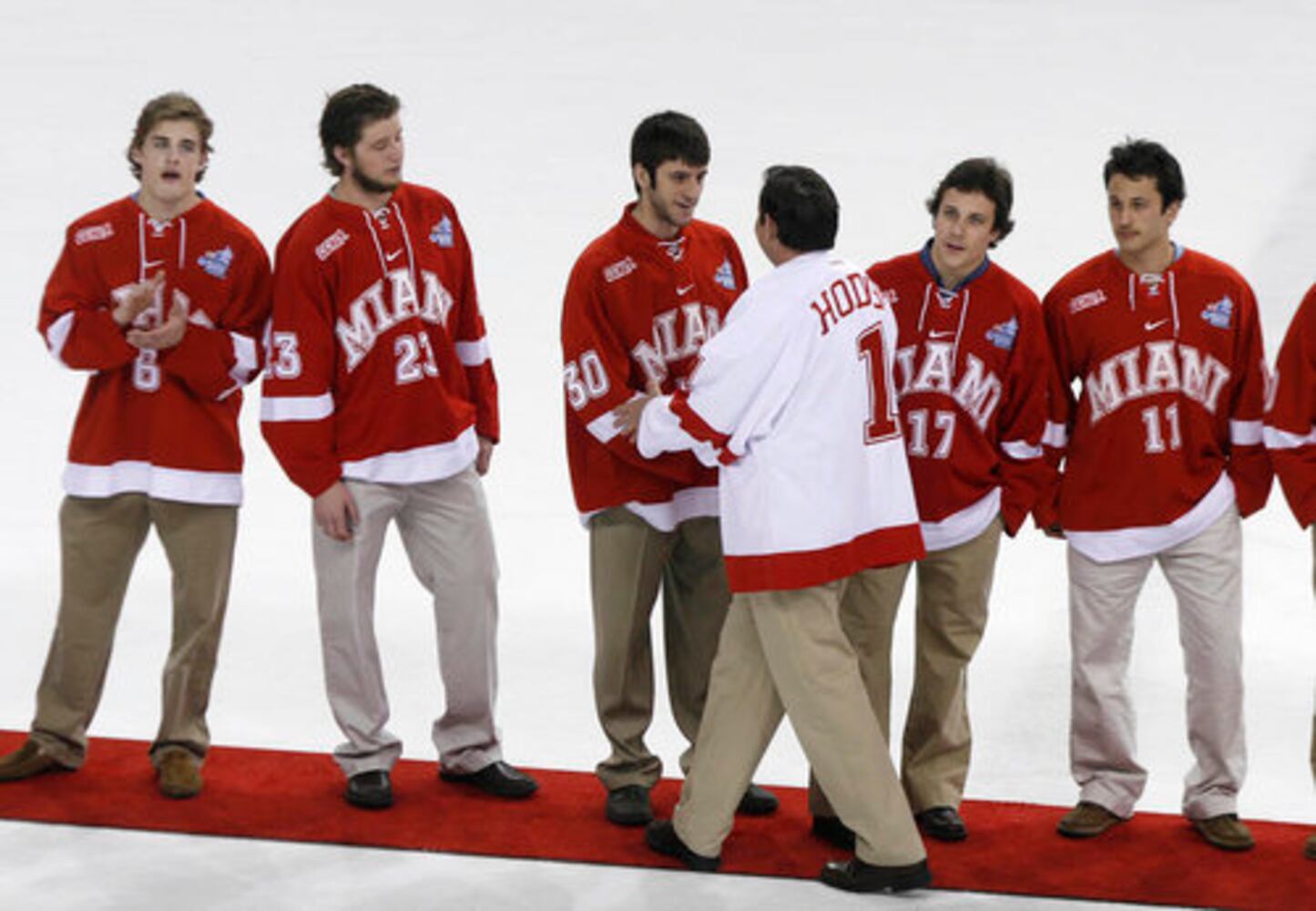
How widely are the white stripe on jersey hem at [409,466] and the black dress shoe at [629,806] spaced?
820 mm

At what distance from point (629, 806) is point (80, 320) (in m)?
1.64

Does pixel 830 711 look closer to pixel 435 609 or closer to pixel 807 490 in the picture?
pixel 807 490

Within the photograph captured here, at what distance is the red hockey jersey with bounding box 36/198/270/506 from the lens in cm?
502

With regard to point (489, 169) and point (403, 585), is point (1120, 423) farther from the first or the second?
point (489, 169)

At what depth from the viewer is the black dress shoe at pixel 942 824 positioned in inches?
194

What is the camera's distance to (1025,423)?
191 inches

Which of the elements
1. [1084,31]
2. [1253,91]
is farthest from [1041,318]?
[1084,31]

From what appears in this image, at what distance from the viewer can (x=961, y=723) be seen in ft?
16.4

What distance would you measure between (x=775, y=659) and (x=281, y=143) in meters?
6.77

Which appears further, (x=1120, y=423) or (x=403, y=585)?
(x=403, y=585)

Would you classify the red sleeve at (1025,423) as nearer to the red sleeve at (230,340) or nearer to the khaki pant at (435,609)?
the khaki pant at (435,609)

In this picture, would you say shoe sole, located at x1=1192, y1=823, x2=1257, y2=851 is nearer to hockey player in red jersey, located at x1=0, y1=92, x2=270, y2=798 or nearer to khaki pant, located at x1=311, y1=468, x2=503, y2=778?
khaki pant, located at x1=311, y1=468, x2=503, y2=778

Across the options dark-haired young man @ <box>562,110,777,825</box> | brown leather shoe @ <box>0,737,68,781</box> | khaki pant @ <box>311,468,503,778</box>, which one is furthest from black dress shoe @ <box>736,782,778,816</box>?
brown leather shoe @ <box>0,737,68,781</box>

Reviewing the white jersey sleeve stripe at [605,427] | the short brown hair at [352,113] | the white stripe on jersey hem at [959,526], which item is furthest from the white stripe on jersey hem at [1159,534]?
the short brown hair at [352,113]
